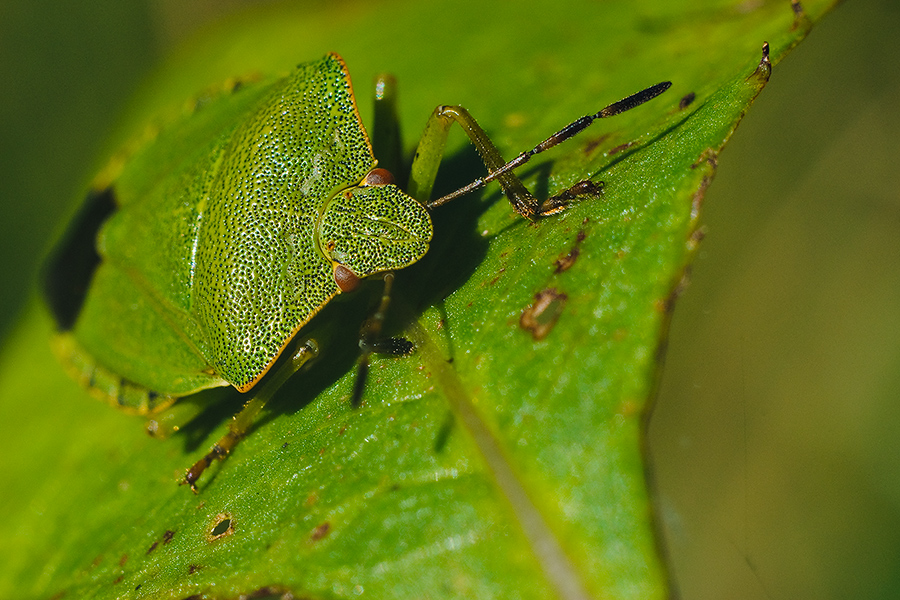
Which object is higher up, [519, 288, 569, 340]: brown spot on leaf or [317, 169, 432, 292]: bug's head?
[317, 169, 432, 292]: bug's head

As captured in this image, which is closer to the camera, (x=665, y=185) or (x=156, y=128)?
(x=665, y=185)

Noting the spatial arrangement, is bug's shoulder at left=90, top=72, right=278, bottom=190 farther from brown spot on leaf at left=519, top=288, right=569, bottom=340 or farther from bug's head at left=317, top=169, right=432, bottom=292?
brown spot on leaf at left=519, top=288, right=569, bottom=340

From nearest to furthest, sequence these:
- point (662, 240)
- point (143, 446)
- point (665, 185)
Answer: point (662, 240), point (665, 185), point (143, 446)

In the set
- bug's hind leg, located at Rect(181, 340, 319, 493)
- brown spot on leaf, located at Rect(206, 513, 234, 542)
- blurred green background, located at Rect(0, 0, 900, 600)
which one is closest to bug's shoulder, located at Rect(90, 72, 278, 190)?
bug's hind leg, located at Rect(181, 340, 319, 493)

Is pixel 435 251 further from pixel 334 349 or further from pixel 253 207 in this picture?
pixel 253 207

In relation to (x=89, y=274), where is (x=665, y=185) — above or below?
below

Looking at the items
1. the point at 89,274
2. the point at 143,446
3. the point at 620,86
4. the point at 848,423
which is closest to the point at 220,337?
the point at 143,446
